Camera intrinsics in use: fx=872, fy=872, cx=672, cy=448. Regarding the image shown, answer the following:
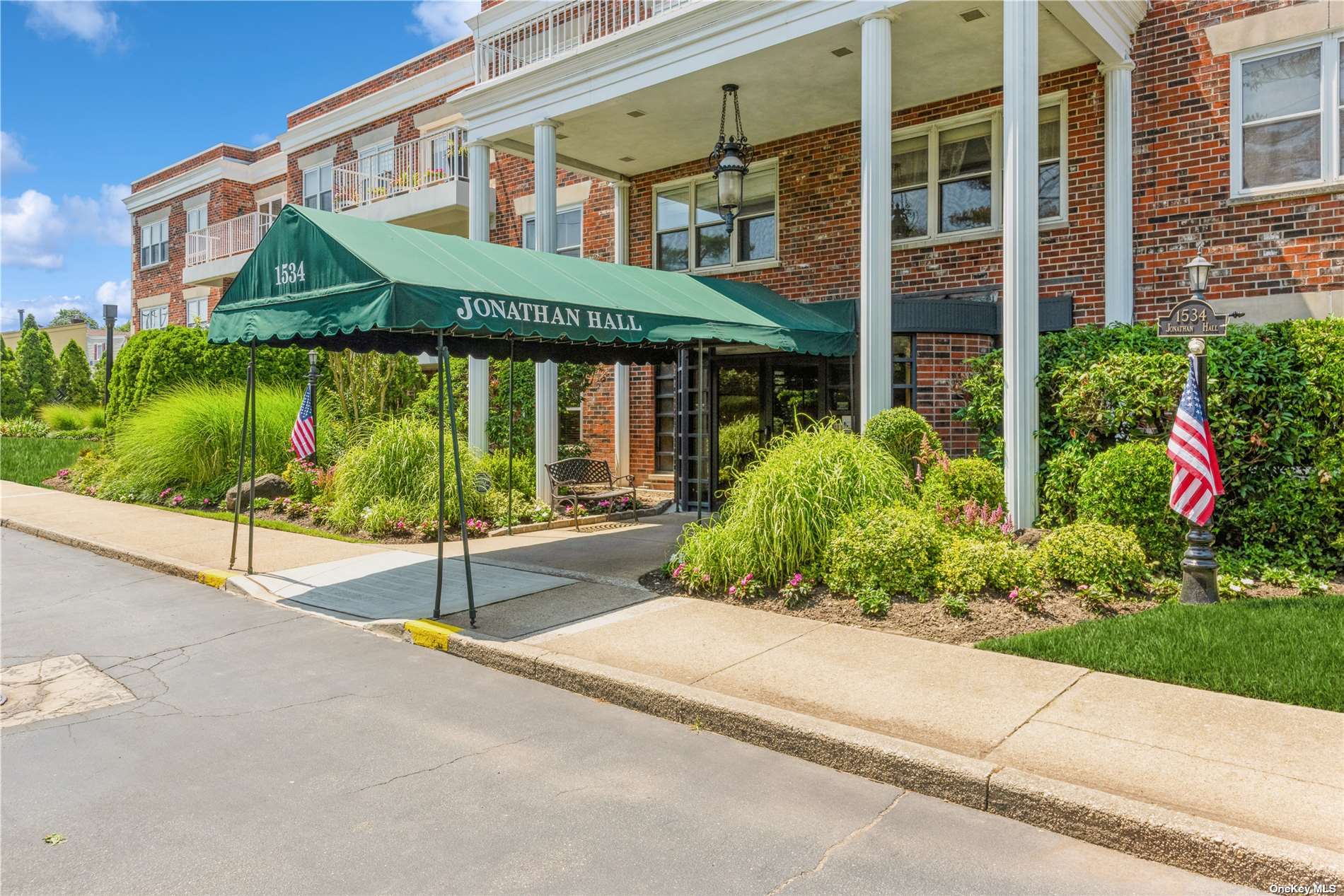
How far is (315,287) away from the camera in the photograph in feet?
24.5

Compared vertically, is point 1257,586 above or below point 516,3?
below

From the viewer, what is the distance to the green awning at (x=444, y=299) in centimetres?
697

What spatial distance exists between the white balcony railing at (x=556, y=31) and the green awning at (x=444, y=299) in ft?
14.5

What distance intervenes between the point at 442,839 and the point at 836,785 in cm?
183

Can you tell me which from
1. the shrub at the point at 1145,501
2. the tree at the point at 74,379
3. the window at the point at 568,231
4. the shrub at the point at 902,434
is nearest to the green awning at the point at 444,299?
the shrub at the point at 902,434

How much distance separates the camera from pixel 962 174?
12.1 m

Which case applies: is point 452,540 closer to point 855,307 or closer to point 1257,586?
point 855,307

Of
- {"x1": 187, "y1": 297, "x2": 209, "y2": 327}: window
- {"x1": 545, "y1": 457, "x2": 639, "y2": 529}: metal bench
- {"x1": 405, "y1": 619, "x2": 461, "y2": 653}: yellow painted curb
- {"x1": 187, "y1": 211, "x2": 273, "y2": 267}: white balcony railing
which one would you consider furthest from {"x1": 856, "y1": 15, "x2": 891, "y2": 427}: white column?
{"x1": 187, "y1": 297, "x2": 209, "y2": 327}: window

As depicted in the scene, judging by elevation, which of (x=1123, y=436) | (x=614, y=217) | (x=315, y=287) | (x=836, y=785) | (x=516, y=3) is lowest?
(x=836, y=785)

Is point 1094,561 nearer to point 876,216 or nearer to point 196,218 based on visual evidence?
point 876,216

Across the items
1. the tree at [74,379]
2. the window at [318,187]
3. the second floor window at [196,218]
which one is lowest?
the tree at [74,379]

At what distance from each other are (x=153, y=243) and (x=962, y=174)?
97.7 ft

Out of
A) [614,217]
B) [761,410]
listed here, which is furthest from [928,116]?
[614,217]

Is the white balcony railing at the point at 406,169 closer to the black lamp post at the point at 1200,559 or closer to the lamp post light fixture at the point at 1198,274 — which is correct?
the lamp post light fixture at the point at 1198,274
